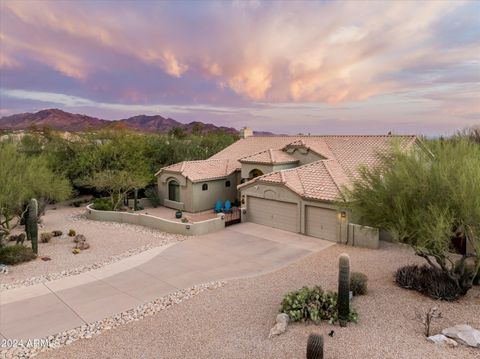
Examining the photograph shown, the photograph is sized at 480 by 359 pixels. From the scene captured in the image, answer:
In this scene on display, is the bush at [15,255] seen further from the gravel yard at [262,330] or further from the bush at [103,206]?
the bush at [103,206]

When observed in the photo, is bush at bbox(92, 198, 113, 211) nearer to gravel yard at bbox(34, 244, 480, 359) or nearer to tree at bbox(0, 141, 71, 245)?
tree at bbox(0, 141, 71, 245)

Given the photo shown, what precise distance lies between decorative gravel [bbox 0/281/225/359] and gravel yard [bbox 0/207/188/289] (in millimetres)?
5589

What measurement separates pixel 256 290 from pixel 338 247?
294 inches

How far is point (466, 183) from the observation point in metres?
9.94

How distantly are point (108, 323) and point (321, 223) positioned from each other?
13593 mm

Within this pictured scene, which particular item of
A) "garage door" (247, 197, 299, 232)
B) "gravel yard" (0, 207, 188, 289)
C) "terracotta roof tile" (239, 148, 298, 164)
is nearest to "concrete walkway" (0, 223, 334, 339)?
"garage door" (247, 197, 299, 232)

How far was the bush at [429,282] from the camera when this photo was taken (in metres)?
11.4

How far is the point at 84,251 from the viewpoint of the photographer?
745 inches

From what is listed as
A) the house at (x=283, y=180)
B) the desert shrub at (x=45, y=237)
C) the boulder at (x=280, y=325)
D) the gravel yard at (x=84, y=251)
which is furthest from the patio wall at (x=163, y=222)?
the boulder at (x=280, y=325)

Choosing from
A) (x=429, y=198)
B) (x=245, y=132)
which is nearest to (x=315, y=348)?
(x=429, y=198)

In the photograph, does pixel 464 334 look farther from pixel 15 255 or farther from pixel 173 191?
pixel 173 191

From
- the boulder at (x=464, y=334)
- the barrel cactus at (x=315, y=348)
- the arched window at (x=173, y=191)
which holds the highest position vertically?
the arched window at (x=173, y=191)

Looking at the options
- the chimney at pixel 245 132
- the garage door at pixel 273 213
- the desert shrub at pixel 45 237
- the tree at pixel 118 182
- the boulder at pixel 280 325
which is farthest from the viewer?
the chimney at pixel 245 132

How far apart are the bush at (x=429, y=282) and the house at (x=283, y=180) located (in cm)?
608
